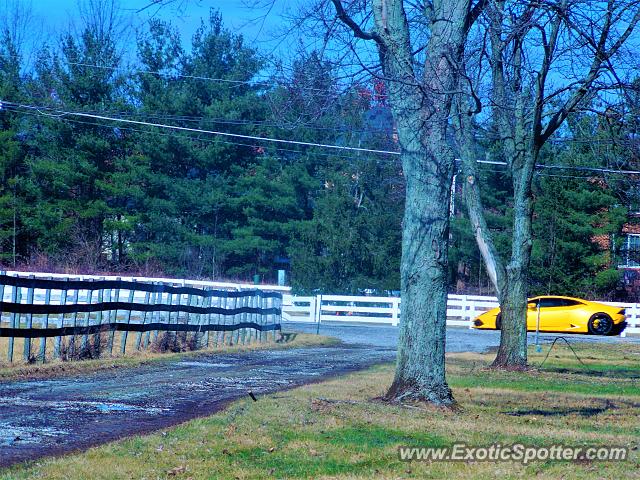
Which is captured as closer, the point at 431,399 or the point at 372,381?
the point at 431,399

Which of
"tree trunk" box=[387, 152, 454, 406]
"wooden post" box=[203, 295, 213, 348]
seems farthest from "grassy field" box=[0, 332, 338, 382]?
"tree trunk" box=[387, 152, 454, 406]

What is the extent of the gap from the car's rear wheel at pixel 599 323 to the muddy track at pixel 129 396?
1842cm

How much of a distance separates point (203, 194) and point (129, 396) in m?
41.9

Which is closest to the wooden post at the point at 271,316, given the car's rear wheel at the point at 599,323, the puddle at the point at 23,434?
the car's rear wheel at the point at 599,323

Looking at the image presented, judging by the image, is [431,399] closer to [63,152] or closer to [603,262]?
[603,262]

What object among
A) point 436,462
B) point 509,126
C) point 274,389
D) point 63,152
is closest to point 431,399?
point 274,389

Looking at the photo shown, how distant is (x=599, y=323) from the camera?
118 ft

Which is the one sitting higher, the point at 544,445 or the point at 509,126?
the point at 509,126

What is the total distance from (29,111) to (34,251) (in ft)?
27.0

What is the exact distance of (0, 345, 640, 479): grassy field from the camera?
7.51 metres

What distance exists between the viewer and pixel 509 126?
20.8 m

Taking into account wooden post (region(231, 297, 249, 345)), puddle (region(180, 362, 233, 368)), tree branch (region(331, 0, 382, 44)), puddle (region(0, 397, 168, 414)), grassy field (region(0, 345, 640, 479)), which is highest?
tree branch (region(331, 0, 382, 44))

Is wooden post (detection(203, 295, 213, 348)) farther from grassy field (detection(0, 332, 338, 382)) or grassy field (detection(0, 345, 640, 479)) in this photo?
grassy field (detection(0, 345, 640, 479))

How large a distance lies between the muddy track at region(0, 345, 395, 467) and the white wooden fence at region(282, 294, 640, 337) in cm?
1885
